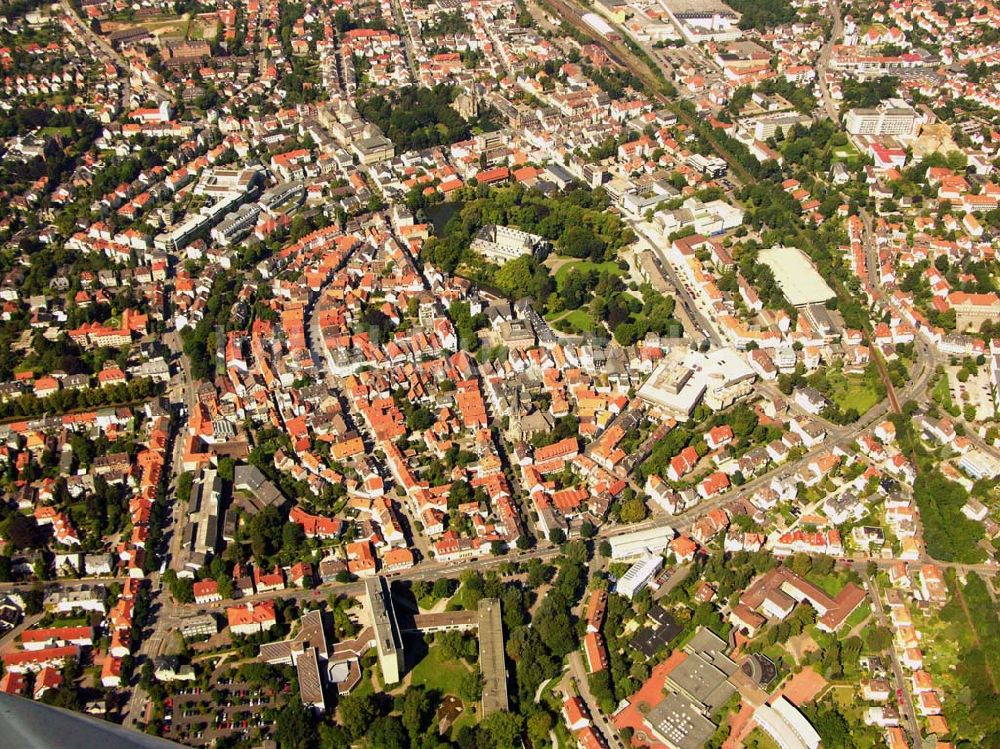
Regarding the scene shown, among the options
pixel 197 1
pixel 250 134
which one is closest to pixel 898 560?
pixel 250 134

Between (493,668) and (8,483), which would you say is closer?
(493,668)

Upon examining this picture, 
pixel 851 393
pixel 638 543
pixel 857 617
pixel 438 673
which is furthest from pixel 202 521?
pixel 851 393

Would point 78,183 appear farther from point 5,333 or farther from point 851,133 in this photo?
point 851,133

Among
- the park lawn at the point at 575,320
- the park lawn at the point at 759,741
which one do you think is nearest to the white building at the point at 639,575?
the park lawn at the point at 759,741

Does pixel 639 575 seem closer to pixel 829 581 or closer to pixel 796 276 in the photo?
pixel 829 581

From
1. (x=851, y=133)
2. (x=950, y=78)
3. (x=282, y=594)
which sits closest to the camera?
(x=282, y=594)

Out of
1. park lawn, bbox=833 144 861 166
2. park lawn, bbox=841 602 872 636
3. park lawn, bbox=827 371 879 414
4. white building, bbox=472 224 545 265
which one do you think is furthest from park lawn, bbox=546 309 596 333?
park lawn, bbox=833 144 861 166

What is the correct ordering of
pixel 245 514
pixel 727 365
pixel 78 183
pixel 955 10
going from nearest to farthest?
pixel 245 514
pixel 727 365
pixel 78 183
pixel 955 10
